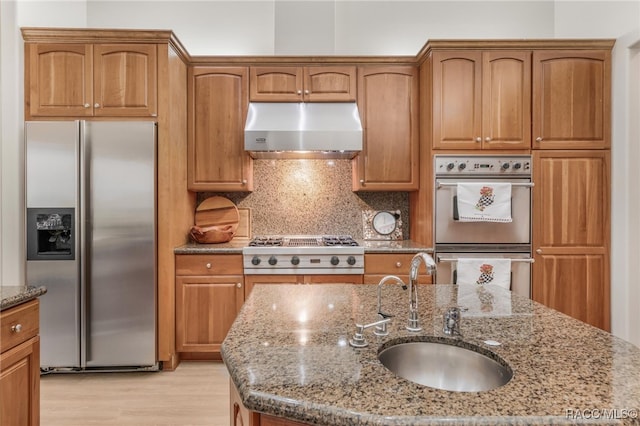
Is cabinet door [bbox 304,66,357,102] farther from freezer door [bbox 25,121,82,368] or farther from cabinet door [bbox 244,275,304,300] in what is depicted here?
freezer door [bbox 25,121,82,368]

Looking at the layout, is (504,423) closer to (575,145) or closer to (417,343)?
(417,343)

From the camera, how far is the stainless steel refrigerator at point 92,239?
8.65 feet

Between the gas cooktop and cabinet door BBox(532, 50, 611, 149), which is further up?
cabinet door BBox(532, 50, 611, 149)

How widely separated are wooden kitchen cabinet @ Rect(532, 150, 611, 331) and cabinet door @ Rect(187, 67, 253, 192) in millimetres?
2496

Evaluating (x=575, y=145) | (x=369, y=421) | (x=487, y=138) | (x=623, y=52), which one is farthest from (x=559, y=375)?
(x=623, y=52)

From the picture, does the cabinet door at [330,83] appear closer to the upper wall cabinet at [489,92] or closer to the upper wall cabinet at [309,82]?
the upper wall cabinet at [309,82]

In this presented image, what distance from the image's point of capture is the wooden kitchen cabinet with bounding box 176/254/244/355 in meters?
2.85

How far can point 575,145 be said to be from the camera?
2.87 m

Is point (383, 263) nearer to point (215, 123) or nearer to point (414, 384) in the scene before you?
point (215, 123)

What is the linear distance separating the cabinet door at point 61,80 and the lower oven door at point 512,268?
9.73ft

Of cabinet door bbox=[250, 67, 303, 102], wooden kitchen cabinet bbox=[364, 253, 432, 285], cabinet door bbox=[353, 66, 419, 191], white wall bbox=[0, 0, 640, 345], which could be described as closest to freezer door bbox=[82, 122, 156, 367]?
A: white wall bbox=[0, 0, 640, 345]

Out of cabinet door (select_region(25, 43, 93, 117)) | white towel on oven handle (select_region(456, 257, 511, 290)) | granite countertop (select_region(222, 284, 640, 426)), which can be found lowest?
white towel on oven handle (select_region(456, 257, 511, 290))

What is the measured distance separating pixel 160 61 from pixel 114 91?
16.6 inches

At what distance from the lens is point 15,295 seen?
5.00 ft
